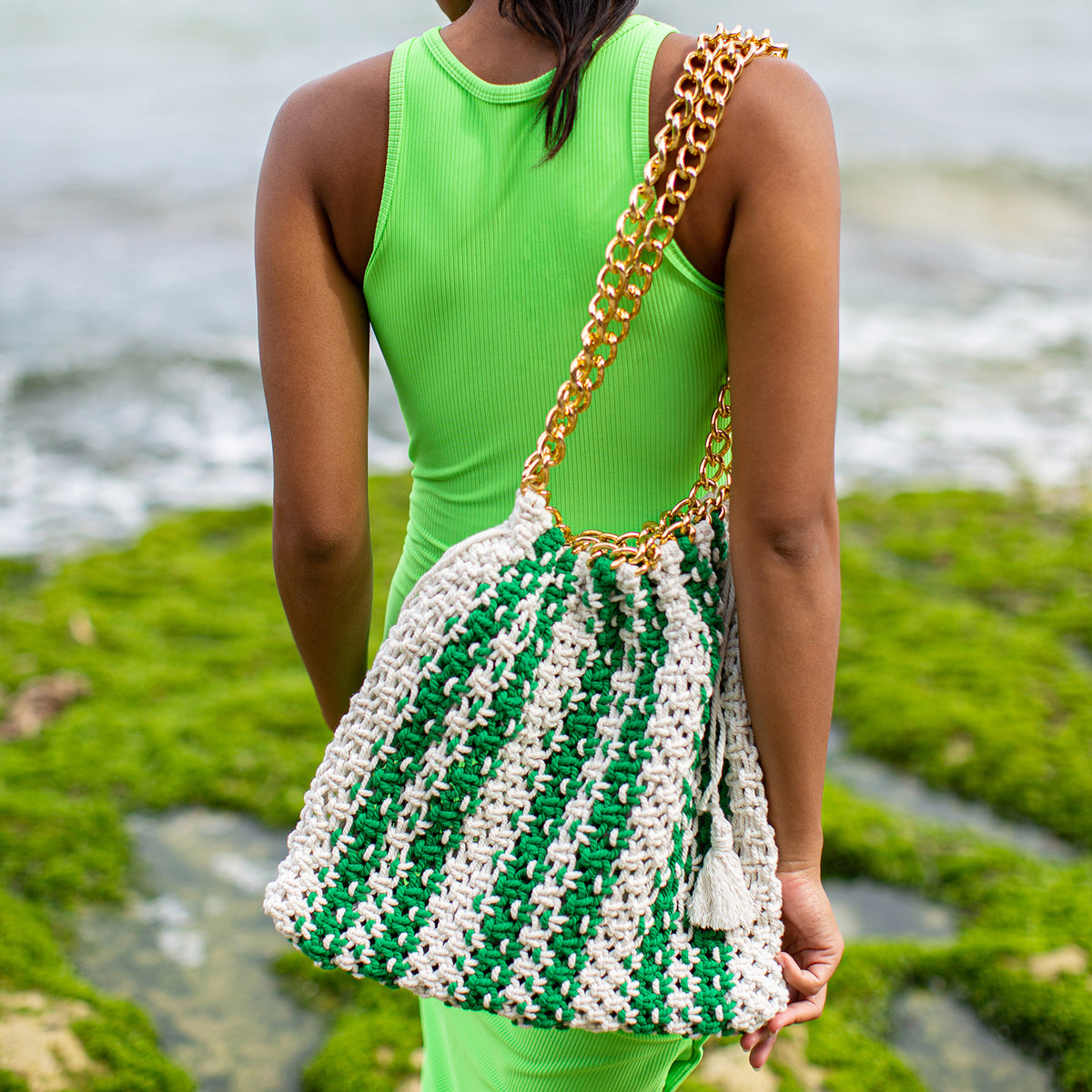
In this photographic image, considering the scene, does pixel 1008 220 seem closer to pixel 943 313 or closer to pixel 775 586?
pixel 943 313

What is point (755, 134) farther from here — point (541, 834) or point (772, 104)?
point (541, 834)

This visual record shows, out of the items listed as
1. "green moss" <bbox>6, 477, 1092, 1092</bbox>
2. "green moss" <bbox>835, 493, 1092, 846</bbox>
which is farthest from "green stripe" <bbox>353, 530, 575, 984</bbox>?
"green moss" <bbox>835, 493, 1092, 846</bbox>

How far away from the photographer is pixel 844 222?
12.7 metres

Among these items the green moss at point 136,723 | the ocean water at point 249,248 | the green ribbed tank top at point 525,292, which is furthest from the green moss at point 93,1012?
the ocean water at point 249,248

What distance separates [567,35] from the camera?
122cm

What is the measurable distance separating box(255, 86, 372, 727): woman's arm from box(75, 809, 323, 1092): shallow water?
167 cm

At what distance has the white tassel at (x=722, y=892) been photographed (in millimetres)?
1305

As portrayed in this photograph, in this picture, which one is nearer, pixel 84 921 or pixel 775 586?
pixel 775 586

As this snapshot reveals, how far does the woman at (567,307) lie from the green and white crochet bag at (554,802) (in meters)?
0.08

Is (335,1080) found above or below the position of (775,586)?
below

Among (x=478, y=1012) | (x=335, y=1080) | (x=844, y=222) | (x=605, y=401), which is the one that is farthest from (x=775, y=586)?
(x=844, y=222)

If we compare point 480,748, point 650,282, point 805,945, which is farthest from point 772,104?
point 805,945

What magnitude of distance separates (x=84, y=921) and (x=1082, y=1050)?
8.74ft

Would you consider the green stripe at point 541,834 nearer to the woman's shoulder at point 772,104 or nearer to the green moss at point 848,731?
the woman's shoulder at point 772,104
